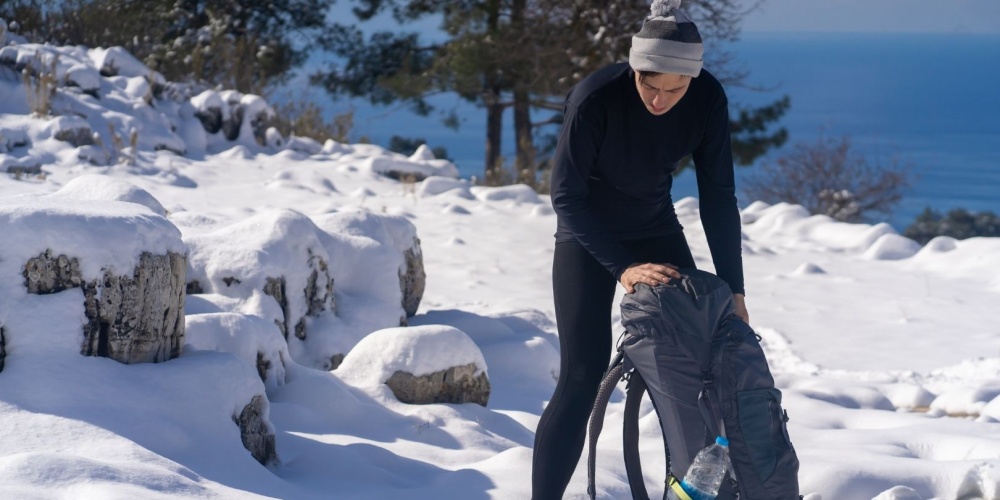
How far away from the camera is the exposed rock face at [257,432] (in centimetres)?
315

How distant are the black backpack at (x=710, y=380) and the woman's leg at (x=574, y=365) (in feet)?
0.44

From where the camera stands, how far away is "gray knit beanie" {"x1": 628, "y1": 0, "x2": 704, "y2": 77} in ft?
8.36

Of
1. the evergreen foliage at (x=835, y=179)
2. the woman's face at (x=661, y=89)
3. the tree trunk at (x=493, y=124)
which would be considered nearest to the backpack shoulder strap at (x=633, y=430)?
the woman's face at (x=661, y=89)

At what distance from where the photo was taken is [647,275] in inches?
99.7

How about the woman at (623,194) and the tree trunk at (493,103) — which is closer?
the woman at (623,194)

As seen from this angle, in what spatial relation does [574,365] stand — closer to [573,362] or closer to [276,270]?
[573,362]

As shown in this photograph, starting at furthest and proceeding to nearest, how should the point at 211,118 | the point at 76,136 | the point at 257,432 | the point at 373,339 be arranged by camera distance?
the point at 211,118 → the point at 76,136 → the point at 373,339 → the point at 257,432

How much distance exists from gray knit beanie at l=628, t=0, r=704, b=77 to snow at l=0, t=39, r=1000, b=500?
4.02 ft

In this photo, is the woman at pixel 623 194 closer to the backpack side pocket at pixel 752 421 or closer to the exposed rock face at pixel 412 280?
the backpack side pocket at pixel 752 421

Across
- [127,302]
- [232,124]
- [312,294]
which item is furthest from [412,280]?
[232,124]

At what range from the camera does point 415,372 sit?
4.11m

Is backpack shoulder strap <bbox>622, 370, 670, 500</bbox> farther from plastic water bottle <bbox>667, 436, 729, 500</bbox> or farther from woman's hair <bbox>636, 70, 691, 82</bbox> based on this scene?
woman's hair <bbox>636, 70, 691, 82</bbox>

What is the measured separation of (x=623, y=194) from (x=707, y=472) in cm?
72

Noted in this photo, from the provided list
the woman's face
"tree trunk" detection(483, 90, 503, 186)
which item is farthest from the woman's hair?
"tree trunk" detection(483, 90, 503, 186)
